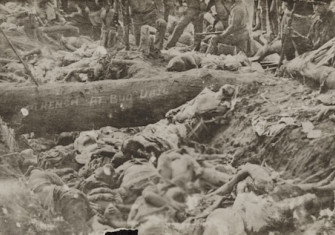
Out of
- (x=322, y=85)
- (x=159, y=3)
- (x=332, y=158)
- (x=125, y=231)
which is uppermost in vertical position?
(x=159, y=3)

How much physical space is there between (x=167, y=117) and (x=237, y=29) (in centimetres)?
136

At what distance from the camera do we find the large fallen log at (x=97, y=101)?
7645mm

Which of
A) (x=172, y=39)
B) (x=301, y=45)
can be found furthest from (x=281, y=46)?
(x=172, y=39)

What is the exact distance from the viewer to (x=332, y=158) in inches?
297

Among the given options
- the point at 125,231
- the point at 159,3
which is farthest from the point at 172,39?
the point at 125,231

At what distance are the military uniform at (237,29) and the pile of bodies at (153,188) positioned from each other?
40.0 inches

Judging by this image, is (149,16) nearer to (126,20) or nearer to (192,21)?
(126,20)

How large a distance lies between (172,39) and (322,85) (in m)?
1.83

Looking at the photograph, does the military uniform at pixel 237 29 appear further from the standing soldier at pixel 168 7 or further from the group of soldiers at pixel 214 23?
the standing soldier at pixel 168 7

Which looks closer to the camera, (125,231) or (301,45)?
(125,231)

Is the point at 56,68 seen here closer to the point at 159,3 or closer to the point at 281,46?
the point at 159,3

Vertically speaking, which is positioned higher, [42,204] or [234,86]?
[234,86]

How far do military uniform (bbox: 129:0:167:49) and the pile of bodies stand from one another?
3.40 ft
